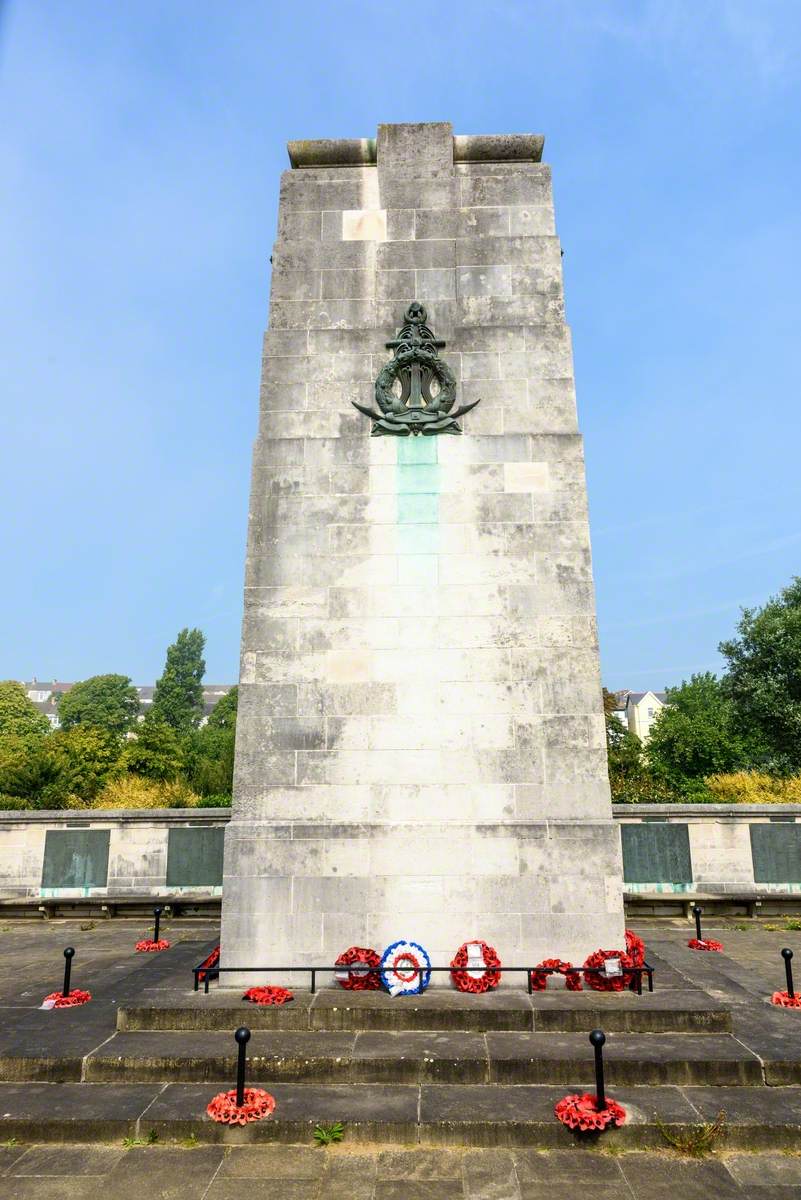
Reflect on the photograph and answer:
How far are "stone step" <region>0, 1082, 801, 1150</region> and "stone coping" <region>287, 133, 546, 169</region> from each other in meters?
15.0

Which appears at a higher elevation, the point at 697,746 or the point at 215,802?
the point at 697,746

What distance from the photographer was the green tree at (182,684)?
98.9m

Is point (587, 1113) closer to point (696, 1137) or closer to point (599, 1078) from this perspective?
point (599, 1078)

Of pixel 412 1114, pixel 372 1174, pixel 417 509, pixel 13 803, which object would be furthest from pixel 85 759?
pixel 372 1174

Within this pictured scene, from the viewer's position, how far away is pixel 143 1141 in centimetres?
787

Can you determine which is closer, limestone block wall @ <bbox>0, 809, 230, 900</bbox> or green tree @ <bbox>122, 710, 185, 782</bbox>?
limestone block wall @ <bbox>0, 809, 230, 900</bbox>

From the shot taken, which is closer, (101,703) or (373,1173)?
(373,1173)

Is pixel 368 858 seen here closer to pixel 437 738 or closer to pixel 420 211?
pixel 437 738

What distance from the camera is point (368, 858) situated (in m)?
11.7

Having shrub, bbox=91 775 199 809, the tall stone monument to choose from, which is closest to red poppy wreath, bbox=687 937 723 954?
the tall stone monument

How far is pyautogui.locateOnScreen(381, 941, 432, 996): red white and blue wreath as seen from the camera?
10.9 metres

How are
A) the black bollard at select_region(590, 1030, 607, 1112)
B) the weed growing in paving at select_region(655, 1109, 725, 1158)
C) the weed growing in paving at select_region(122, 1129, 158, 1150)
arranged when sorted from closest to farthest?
the weed growing in paving at select_region(655, 1109, 725, 1158) → the black bollard at select_region(590, 1030, 607, 1112) → the weed growing in paving at select_region(122, 1129, 158, 1150)

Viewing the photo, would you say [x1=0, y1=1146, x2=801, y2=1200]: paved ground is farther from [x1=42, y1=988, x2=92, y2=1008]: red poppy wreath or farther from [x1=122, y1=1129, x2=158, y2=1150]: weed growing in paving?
[x1=42, y1=988, x2=92, y2=1008]: red poppy wreath

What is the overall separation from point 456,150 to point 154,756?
33.5 metres
